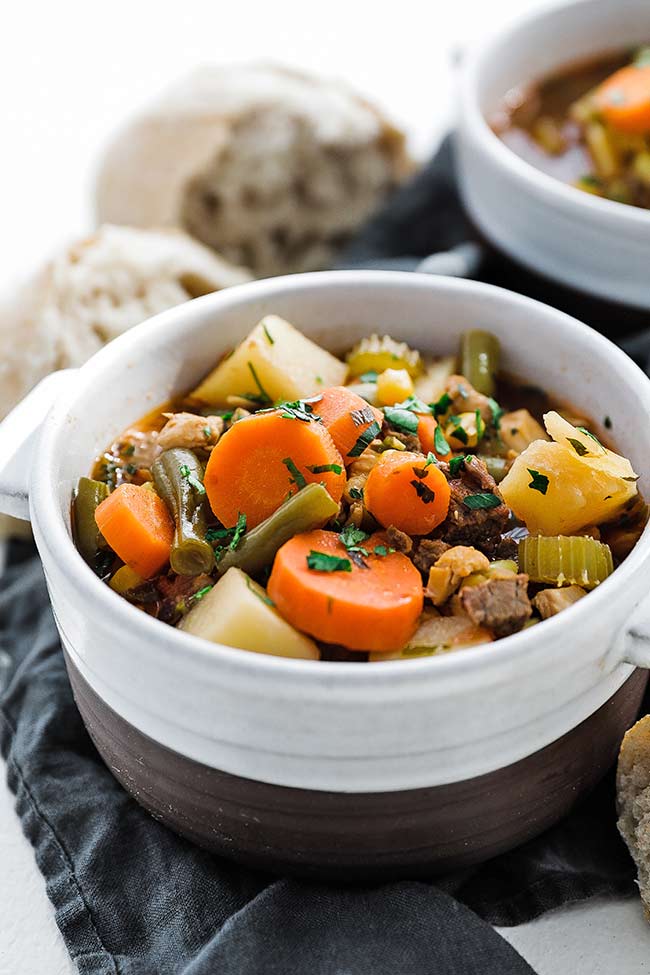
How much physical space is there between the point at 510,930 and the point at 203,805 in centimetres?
58

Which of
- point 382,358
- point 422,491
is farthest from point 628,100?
point 422,491

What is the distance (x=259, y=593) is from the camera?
1854 mm

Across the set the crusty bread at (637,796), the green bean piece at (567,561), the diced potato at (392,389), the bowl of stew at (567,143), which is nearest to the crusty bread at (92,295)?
the bowl of stew at (567,143)

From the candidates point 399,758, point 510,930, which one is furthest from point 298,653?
point 510,930

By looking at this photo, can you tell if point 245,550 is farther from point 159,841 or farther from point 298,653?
point 159,841

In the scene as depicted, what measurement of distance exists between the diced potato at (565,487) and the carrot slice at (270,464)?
1.06ft

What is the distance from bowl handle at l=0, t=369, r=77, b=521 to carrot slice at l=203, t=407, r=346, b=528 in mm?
368

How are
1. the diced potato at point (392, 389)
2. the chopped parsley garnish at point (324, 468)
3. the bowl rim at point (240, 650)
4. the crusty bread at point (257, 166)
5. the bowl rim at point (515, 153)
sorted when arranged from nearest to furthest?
1. the bowl rim at point (240, 650)
2. the chopped parsley garnish at point (324, 468)
3. the diced potato at point (392, 389)
4. the bowl rim at point (515, 153)
5. the crusty bread at point (257, 166)

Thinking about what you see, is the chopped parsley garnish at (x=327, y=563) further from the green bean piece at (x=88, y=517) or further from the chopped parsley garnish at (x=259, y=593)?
the green bean piece at (x=88, y=517)

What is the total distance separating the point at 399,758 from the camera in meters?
1.76

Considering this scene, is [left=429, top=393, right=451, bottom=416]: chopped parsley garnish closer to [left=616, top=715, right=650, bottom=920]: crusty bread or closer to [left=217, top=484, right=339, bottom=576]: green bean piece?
[left=217, top=484, right=339, bottom=576]: green bean piece

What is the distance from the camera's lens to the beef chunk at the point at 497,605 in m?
1.80

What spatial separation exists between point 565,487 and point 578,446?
11cm

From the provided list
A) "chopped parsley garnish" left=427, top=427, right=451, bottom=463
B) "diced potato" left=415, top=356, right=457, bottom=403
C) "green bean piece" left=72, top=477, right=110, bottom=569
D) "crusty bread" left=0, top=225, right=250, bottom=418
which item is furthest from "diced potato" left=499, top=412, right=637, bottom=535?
"crusty bread" left=0, top=225, right=250, bottom=418
